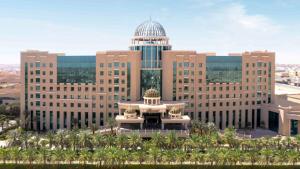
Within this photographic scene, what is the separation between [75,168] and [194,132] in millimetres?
26268

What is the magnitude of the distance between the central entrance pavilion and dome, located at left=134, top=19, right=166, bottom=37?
1562 centimetres

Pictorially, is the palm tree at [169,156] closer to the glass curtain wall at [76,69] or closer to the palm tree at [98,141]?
the palm tree at [98,141]

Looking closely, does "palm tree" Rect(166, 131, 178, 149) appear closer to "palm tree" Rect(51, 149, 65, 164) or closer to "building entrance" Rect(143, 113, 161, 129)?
"building entrance" Rect(143, 113, 161, 129)

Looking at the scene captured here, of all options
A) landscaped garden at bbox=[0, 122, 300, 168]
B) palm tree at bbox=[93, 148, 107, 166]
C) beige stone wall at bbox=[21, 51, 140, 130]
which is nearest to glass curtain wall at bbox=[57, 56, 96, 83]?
beige stone wall at bbox=[21, 51, 140, 130]

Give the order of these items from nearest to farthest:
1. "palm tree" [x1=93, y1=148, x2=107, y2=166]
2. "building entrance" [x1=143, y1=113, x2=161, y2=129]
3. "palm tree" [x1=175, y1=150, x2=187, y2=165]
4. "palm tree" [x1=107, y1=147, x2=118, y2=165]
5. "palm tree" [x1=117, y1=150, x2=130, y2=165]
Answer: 1. "palm tree" [x1=107, y1=147, x2=118, y2=165]
2. "palm tree" [x1=93, y1=148, x2=107, y2=166]
3. "palm tree" [x1=117, y1=150, x2=130, y2=165]
4. "palm tree" [x1=175, y1=150, x2=187, y2=165]
5. "building entrance" [x1=143, y1=113, x2=161, y2=129]

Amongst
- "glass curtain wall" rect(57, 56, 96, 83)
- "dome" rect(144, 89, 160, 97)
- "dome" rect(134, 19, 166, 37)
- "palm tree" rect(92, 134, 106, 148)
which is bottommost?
"palm tree" rect(92, 134, 106, 148)

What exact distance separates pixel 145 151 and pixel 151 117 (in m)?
18.2

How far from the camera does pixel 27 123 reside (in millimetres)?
82125

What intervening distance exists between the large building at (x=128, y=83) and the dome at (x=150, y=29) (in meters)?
0.25

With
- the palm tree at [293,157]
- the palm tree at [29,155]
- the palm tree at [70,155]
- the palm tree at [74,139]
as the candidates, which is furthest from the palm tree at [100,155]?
the palm tree at [293,157]

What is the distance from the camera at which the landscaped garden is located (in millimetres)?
56781

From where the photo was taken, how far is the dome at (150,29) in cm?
8481

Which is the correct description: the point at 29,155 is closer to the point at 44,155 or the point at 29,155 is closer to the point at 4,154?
the point at 44,155

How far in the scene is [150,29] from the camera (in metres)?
85.1
